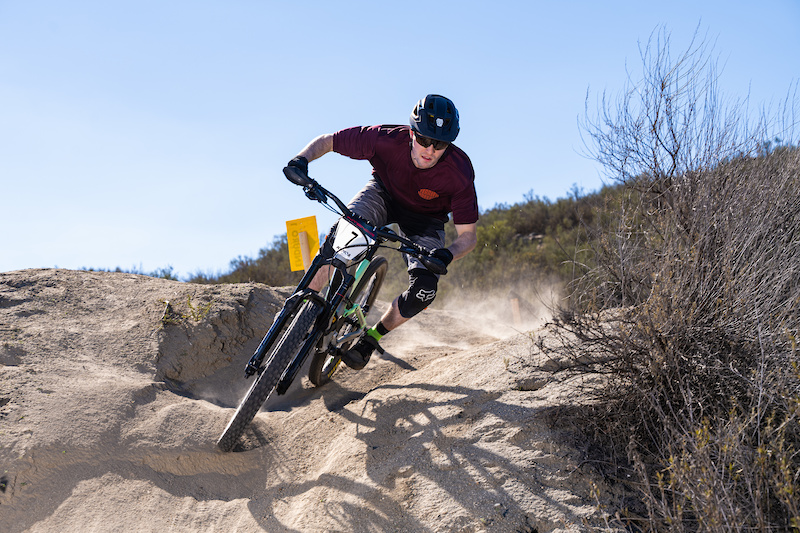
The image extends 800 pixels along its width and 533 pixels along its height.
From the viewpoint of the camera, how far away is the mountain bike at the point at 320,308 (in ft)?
11.7

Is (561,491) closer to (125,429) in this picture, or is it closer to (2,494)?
(125,429)

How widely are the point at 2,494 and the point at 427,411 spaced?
8.02 ft

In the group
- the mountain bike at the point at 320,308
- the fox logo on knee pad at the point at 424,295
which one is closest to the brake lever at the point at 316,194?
the mountain bike at the point at 320,308

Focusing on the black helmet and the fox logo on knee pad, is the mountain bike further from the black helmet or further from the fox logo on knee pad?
the black helmet

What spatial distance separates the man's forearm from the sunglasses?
758 millimetres

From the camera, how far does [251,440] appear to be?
3.94 m

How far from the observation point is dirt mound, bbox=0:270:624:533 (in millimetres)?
2994

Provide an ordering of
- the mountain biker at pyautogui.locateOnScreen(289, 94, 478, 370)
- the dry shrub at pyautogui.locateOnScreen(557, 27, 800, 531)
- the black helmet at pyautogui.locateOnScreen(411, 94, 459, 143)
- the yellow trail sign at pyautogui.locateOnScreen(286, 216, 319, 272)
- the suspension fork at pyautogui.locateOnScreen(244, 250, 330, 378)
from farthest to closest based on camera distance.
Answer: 1. the yellow trail sign at pyautogui.locateOnScreen(286, 216, 319, 272)
2. the mountain biker at pyautogui.locateOnScreen(289, 94, 478, 370)
3. the black helmet at pyautogui.locateOnScreen(411, 94, 459, 143)
4. the suspension fork at pyautogui.locateOnScreen(244, 250, 330, 378)
5. the dry shrub at pyautogui.locateOnScreen(557, 27, 800, 531)

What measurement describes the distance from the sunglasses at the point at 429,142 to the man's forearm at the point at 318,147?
2.49 feet

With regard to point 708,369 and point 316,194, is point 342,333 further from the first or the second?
point 708,369

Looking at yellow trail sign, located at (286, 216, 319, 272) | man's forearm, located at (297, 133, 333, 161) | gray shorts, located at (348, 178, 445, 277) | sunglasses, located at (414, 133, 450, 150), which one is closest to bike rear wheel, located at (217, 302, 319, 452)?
gray shorts, located at (348, 178, 445, 277)

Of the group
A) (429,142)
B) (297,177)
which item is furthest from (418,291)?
(297,177)

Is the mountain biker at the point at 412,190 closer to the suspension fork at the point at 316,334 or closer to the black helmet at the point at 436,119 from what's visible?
the black helmet at the point at 436,119

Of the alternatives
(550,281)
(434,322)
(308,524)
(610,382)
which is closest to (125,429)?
(308,524)
